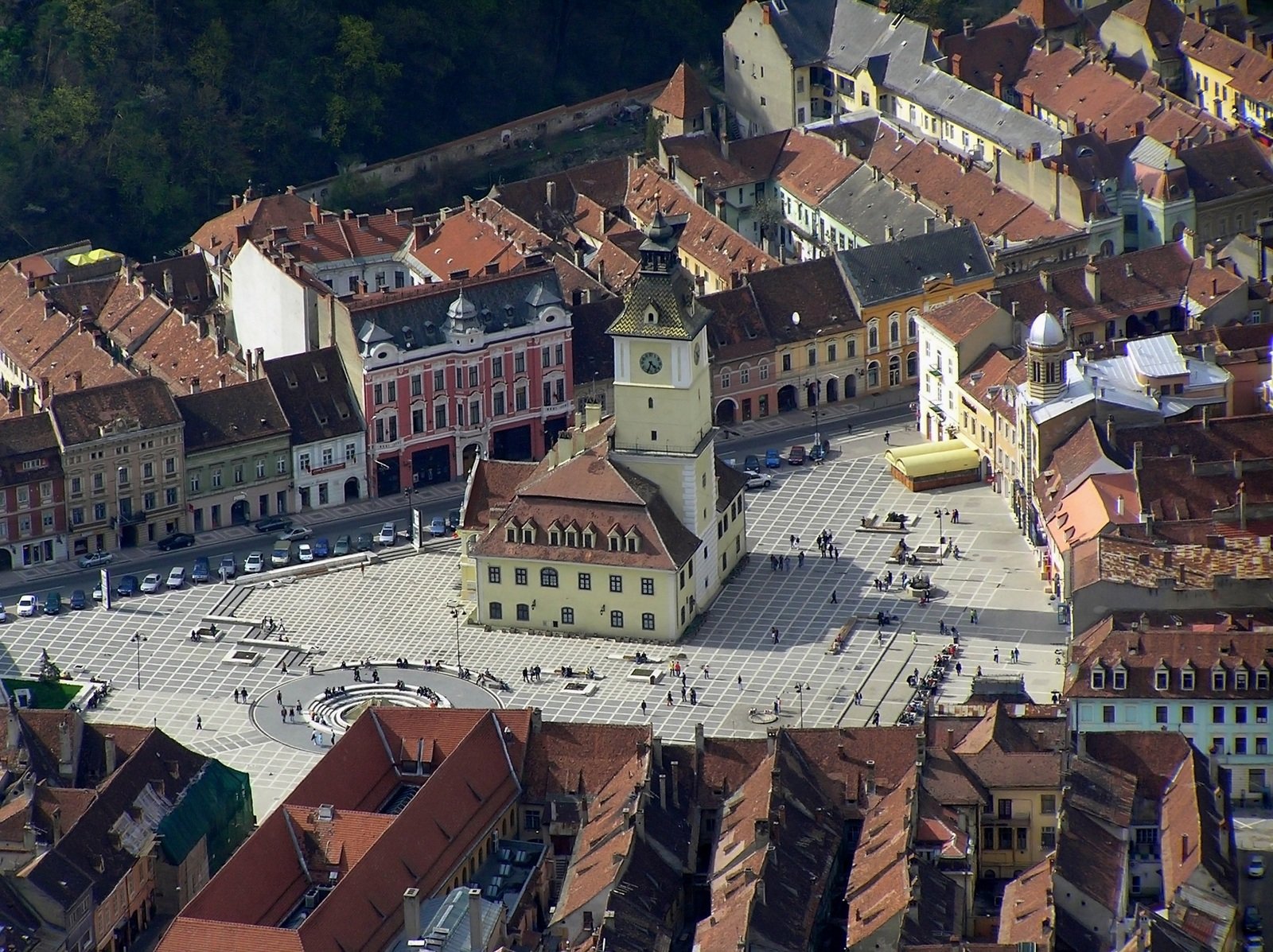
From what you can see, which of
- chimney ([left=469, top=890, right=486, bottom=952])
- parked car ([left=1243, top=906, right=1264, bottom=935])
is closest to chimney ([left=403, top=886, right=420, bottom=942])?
chimney ([left=469, top=890, right=486, bottom=952])

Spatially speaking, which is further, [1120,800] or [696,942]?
[1120,800]

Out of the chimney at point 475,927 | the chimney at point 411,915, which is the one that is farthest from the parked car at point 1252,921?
the chimney at point 411,915

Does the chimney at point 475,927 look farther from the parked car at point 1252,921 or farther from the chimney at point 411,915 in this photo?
the parked car at point 1252,921

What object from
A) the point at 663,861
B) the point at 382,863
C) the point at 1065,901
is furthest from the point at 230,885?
the point at 1065,901

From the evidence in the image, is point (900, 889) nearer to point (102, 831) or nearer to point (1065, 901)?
point (1065, 901)

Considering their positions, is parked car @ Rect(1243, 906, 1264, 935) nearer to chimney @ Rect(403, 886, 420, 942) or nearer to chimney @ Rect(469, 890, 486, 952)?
chimney @ Rect(469, 890, 486, 952)

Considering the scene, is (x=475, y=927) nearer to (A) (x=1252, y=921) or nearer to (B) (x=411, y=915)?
(B) (x=411, y=915)
